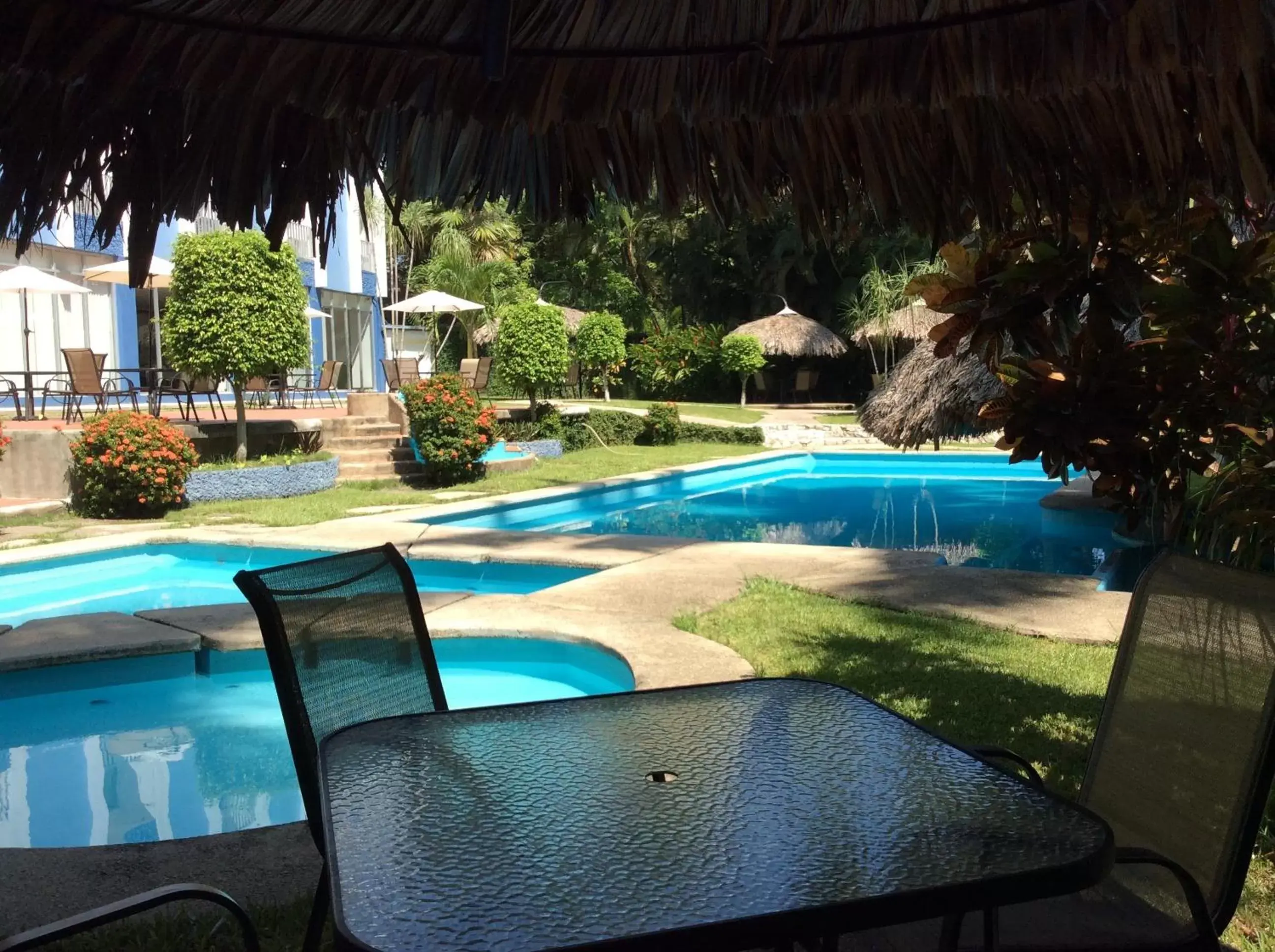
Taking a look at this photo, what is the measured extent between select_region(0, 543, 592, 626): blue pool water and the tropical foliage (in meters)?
5.71

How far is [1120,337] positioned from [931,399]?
18.0 ft

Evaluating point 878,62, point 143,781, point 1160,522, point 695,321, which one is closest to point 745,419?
point 695,321

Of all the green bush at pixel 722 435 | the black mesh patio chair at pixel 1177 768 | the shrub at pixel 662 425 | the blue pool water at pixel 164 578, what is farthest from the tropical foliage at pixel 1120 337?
the green bush at pixel 722 435

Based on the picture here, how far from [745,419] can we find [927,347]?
14.8m

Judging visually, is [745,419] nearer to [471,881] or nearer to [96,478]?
[96,478]

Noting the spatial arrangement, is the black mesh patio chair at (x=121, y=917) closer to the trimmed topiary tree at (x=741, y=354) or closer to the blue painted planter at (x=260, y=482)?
the blue painted planter at (x=260, y=482)

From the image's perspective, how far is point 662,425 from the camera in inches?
829

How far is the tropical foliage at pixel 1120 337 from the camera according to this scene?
2.97 m

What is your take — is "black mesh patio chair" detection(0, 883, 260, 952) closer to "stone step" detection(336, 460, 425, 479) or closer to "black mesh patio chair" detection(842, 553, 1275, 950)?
"black mesh patio chair" detection(842, 553, 1275, 950)

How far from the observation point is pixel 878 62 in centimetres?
283

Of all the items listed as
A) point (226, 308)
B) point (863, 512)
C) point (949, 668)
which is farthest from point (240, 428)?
point (949, 668)

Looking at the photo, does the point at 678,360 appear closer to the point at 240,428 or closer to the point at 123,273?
the point at 123,273

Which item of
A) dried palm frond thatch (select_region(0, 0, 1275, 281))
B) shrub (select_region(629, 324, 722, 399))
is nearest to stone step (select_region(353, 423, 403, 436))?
dried palm frond thatch (select_region(0, 0, 1275, 281))

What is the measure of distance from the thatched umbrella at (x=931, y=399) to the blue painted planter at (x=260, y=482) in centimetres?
730
